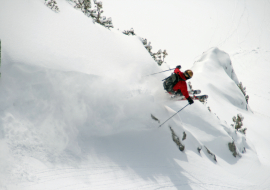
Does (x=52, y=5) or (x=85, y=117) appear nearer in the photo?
(x=85, y=117)

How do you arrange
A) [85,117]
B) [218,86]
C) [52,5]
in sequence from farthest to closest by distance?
[218,86], [52,5], [85,117]

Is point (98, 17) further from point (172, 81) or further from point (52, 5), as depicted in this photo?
point (172, 81)

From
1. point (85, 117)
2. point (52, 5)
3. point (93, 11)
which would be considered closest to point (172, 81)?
point (85, 117)

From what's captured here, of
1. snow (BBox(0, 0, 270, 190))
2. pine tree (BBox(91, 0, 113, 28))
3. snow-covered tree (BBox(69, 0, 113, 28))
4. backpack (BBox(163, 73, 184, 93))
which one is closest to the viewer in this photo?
snow (BBox(0, 0, 270, 190))

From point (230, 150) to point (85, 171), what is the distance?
1150 cm

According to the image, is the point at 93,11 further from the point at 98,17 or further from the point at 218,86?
the point at 218,86

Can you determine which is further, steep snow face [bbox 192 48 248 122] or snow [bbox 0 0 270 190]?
steep snow face [bbox 192 48 248 122]

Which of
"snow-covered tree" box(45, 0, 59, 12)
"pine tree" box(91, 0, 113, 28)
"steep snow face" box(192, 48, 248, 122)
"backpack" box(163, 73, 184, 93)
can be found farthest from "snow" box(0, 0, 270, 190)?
"steep snow face" box(192, 48, 248, 122)

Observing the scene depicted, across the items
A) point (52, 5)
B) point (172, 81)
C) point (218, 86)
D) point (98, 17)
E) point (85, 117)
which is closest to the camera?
point (85, 117)

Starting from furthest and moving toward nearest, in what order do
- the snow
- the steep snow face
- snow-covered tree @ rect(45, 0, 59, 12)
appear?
the steep snow face, snow-covered tree @ rect(45, 0, 59, 12), the snow

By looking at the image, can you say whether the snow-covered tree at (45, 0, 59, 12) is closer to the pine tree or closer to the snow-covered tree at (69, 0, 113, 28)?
the snow-covered tree at (69, 0, 113, 28)

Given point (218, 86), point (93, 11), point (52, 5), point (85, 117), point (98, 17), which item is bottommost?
point (218, 86)

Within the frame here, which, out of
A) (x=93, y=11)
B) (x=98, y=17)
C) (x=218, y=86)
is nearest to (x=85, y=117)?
(x=98, y=17)

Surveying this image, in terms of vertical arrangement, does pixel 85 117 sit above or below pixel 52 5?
below
